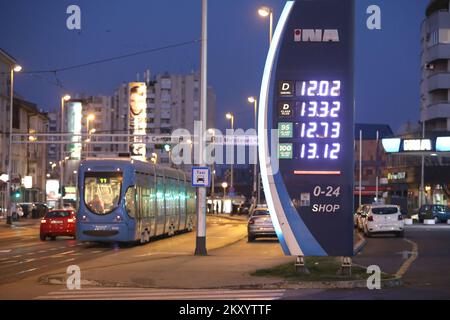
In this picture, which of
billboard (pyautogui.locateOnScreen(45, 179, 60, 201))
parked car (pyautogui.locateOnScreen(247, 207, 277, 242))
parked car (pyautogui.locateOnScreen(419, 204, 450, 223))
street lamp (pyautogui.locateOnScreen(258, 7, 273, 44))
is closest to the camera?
parked car (pyautogui.locateOnScreen(247, 207, 277, 242))

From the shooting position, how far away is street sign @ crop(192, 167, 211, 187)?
86.9 feet

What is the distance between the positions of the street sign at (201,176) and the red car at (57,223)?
552 inches

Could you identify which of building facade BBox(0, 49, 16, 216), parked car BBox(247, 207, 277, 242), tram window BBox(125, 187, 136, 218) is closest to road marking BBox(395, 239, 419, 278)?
parked car BBox(247, 207, 277, 242)

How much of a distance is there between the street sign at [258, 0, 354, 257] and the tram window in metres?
14.7

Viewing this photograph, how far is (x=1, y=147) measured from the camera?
81.9 meters

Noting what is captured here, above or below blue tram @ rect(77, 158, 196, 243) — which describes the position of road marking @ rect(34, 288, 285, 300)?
below

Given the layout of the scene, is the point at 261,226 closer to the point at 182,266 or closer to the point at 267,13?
the point at 267,13

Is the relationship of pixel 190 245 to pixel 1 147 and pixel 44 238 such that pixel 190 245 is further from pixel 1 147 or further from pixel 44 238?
pixel 1 147

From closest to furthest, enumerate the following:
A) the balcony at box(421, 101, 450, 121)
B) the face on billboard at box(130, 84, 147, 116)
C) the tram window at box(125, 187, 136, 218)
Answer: the tram window at box(125, 187, 136, 218), the balcony at box(421, 101, 450, 121), the face on billboard at box(130, 84, 147, 116)

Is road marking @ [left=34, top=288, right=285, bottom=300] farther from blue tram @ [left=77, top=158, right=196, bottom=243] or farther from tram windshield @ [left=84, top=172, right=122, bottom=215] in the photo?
tram windshield @ [left=84, top=172, right=122, bottom=215]

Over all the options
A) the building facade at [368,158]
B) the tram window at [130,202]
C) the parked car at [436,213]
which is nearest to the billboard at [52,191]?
the parked car at [436,213]

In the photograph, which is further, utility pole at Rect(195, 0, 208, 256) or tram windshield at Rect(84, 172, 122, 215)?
tram windshield at Rect(84, 172, 122, 215)

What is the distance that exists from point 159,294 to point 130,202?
16.9 m

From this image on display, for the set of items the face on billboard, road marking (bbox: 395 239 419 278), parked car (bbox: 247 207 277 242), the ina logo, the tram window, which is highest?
the face on billboard
